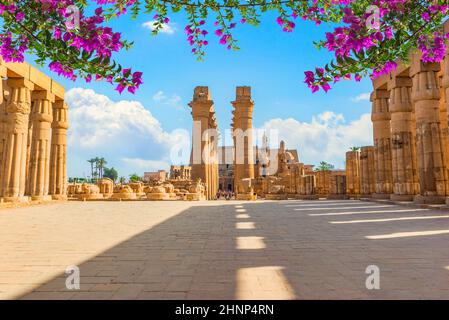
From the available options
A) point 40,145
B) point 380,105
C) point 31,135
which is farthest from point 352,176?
point 31,135

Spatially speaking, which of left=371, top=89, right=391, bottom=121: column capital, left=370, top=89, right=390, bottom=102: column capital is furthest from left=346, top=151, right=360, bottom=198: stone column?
left=370, top=89, right=390, bottom=102: column capital

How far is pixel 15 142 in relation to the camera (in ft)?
48.4

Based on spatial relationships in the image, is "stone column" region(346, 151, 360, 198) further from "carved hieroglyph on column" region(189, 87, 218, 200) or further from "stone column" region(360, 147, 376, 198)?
"carved hieroglyph on column" region(189, 87, 218, 200)

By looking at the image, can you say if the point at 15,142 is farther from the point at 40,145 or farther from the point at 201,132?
the point at 201,132

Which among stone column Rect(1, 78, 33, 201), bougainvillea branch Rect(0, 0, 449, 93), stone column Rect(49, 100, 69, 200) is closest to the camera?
bougainvillea branch Rect(0, 0, 449, 93)

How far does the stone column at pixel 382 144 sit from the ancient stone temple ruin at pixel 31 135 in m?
17.9

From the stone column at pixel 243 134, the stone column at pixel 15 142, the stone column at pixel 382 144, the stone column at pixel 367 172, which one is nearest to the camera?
the stone column at pixel 15 142

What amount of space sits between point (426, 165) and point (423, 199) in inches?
53.9

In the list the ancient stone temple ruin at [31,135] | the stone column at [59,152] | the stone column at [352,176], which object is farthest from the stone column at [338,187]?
the ancient stone temple ruin at [31,135]

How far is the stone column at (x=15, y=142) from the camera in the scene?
1456 centimetres

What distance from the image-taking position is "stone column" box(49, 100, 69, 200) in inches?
770

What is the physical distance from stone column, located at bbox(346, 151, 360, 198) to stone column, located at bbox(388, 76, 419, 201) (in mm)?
7226

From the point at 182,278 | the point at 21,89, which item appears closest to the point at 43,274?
the point at 182,278

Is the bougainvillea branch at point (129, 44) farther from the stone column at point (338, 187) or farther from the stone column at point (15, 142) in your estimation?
the stone column at point (338, 187)
